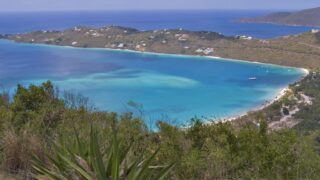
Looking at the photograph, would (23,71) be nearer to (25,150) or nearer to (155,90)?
(155,90)

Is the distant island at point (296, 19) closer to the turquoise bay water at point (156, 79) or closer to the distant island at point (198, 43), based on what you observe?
the distant island at point (198, 43)

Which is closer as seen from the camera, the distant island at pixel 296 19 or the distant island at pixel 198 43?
the distant island at pixel 198 43

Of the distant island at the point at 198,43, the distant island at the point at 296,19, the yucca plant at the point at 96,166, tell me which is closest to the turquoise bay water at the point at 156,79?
the distant island at the point at 198,43

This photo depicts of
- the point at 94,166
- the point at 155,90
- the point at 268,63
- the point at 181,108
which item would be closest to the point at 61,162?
the point at 94,166

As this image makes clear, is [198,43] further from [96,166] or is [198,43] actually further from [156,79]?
[96,166]

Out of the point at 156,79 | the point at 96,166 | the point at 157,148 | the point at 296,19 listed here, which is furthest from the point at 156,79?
the point at 296,19

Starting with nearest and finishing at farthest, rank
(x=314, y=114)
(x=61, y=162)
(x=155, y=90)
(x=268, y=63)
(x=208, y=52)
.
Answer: (x=61, y=162) < (x=314, y=114) < (x=155, y=90) < (x=268, y=63) < (x=208, y=52)

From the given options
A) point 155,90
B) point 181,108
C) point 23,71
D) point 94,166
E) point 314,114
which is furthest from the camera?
point 23,71
